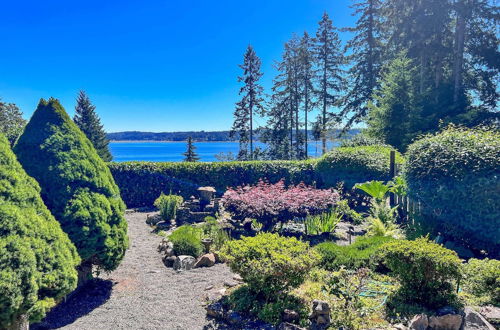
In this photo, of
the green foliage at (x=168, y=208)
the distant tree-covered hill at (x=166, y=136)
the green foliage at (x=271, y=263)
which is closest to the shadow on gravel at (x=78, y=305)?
the green foliage at (x=271, y=263)

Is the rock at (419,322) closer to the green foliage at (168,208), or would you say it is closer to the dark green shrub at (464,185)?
the dark green shrub at (464,185)

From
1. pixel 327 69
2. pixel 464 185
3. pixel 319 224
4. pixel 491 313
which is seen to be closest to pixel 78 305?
pixel 319 224

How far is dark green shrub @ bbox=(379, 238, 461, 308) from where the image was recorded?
3.39 m

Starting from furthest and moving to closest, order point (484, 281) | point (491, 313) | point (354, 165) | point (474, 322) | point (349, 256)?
point (354, 165)
point (349, 256)
point (484, 281)
point (491, 313)
point (474, 322)

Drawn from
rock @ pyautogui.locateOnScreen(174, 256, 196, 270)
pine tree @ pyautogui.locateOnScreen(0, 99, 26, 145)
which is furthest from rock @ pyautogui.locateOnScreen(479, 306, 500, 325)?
pine tree @ pyautogui.locateOnScreen(0, 99, 26, 145)

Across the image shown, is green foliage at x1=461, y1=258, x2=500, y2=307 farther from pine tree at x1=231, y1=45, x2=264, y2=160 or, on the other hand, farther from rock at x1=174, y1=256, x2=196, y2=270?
pine tree at x1=231, y1=45, x2=264, y2=160

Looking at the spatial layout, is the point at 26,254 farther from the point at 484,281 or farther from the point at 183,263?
the point at 484,281

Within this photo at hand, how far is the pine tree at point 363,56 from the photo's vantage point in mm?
A: 21875

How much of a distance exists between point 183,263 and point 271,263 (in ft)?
8.52

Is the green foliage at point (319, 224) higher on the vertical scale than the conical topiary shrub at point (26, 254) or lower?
lower

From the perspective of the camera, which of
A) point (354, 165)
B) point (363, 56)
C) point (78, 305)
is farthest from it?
point (363, 56)

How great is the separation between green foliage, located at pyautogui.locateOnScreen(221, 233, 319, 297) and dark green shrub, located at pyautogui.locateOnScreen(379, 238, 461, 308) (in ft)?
3.40

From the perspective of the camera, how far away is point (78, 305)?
14.0 ft

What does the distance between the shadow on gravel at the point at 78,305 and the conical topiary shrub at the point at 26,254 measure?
0.96m
